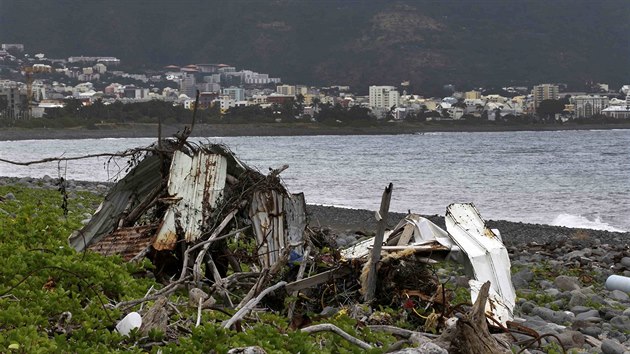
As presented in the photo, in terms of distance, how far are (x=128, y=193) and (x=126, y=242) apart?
71 centimetres

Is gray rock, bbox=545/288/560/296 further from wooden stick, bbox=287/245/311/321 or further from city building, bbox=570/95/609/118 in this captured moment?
city building, bbox=570/95/609/118

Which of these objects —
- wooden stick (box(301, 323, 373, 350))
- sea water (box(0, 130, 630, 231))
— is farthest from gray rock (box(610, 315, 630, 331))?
sea water (box(0, 130, 630, 231))

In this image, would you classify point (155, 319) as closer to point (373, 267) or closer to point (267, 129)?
point (373, 267)

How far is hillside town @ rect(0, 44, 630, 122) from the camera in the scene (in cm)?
13300

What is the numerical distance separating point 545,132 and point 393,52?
178 feet

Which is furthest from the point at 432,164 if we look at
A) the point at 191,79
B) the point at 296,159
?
the point at 191,79

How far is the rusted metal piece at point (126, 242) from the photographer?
7.45 metres

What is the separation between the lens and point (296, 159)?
203 feet

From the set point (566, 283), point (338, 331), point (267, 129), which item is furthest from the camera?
point (267, 129)

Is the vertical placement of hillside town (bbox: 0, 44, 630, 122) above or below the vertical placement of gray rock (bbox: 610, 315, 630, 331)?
above

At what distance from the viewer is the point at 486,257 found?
7.52 m

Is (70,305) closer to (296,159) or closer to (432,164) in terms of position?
(432,164)

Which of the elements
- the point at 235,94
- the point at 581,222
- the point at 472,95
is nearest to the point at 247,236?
the point at 581,222

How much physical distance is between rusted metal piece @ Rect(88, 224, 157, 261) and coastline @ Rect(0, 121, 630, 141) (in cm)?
7914
